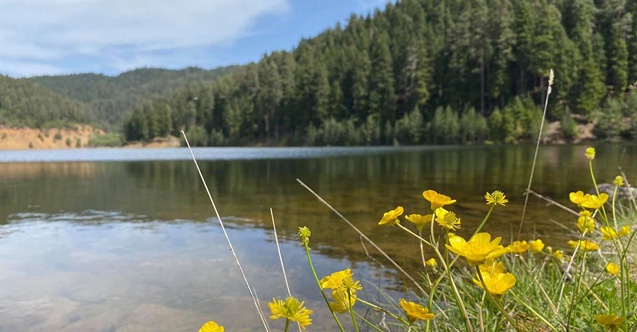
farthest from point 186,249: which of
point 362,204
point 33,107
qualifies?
point 33,107

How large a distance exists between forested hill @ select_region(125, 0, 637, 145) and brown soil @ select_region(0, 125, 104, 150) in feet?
207

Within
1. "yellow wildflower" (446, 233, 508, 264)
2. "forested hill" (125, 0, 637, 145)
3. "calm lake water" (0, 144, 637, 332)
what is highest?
"forested hill" (125, 0, 637, 145)

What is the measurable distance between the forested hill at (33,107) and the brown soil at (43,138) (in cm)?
298

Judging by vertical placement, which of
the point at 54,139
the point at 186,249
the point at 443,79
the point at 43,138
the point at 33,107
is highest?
the point at 33,107

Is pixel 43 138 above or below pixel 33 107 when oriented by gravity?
below

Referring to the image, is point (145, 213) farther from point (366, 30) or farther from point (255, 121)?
point (366, 30)

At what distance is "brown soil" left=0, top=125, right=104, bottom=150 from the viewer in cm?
14312

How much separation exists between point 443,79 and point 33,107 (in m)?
147

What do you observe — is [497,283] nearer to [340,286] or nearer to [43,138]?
[340,286]

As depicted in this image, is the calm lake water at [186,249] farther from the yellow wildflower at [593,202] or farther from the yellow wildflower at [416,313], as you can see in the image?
the yellow wildflower at [416,313]

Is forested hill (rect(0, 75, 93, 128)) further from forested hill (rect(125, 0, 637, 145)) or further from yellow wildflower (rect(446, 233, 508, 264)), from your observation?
yellow wildflower (rect(446, 233, 508, 264))

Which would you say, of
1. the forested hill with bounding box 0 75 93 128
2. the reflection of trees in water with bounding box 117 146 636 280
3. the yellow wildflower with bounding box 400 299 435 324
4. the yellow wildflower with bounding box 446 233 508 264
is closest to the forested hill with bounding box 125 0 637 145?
the reflection of trees in water with bounding box 117 146 636 280

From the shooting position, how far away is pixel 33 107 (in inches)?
6166

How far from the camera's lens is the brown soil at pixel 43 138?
143m
